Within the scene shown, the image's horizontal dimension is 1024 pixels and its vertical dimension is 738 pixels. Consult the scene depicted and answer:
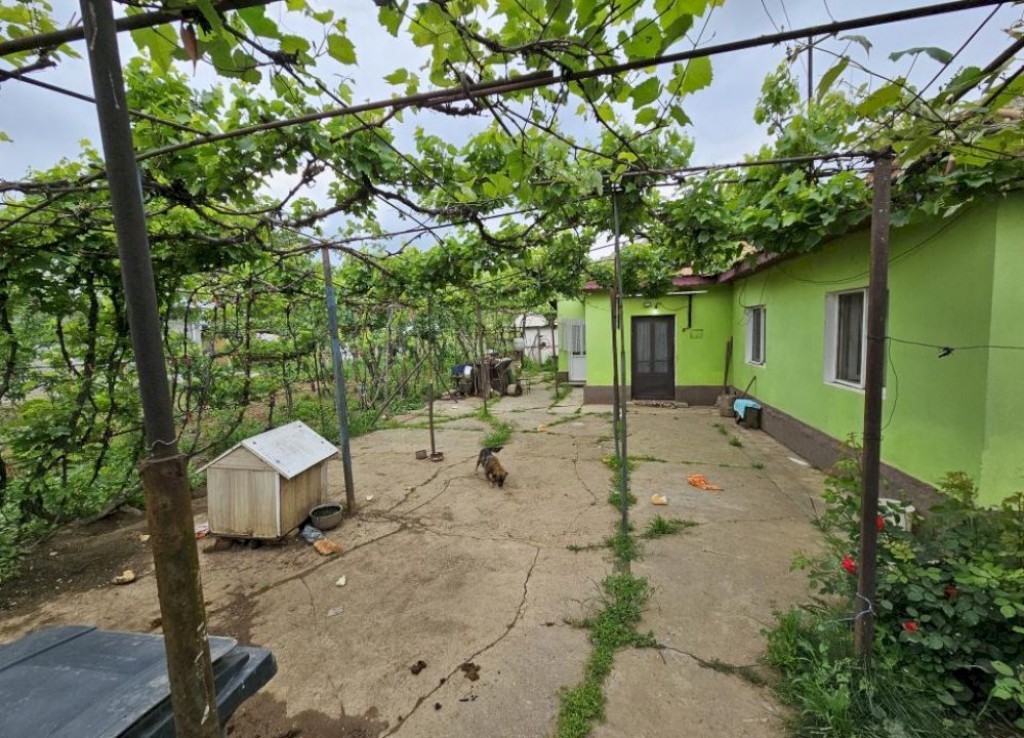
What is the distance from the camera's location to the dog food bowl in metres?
3.93

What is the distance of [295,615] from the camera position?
278 centimetres

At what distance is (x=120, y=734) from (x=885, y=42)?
2718 mm

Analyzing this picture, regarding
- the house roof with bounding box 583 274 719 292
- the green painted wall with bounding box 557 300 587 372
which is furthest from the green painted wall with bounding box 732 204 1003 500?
the green painted wall with bounding box 557 300 587 372

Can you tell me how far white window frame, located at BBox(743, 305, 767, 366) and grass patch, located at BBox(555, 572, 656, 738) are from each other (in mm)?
6072

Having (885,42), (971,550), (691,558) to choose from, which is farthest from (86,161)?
(971,550)

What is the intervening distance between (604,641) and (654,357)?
8.01m

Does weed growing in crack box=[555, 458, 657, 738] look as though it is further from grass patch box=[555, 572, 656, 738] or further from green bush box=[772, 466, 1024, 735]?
green bush box=[772, 466, 1024, 735]

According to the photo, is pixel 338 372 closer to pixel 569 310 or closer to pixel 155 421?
pixel 155 421

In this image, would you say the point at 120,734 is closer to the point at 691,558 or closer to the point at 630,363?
the point at 691,558

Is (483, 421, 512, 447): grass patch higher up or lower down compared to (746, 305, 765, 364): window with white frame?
lower down

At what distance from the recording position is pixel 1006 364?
287 cm

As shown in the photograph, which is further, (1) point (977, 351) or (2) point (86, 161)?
(1) point (977, 351)

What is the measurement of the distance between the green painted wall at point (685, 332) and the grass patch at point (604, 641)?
6.89m

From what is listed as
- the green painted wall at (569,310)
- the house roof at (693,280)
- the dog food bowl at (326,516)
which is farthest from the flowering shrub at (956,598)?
the green painted wall at (569,310)
